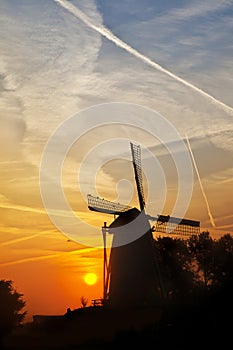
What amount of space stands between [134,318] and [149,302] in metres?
3.00

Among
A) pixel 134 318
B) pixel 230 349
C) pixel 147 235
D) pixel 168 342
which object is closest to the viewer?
pixel 230 349

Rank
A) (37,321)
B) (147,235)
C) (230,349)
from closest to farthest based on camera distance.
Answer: (230,349) → (147,235) → (37,321)

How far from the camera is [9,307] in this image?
77.8 metres

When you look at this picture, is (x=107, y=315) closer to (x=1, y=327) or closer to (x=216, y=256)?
(x=1, y=327)

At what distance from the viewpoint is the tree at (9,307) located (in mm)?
75312

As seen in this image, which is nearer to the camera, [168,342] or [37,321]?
[168,342]

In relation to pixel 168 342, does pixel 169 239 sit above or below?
above

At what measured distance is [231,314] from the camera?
162ft

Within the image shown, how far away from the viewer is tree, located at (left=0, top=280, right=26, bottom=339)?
2965 inches

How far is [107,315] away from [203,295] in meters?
11.6

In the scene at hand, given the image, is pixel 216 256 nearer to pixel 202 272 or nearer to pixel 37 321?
pixel 202 272

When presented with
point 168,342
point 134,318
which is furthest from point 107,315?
point 168,342

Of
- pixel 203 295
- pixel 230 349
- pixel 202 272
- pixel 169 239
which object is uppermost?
pixel 169 239

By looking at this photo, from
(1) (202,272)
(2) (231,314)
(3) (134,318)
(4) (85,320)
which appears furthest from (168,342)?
(1) (202,272)
